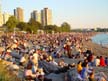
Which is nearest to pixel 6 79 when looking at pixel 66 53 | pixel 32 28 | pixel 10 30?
pixel 66 53

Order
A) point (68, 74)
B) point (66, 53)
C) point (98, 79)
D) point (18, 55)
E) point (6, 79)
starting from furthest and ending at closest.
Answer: point (66, 53) < point (18, 55) < point (68, 74) < point (98, 79) < point (6, 79)

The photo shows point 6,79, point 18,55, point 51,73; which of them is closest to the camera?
point 6,79

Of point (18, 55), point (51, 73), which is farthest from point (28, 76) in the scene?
point (18, 55)

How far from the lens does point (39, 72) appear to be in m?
16.2

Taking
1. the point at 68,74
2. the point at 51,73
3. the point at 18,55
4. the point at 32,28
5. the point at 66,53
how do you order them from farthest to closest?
the point at 32,28
the point at 66,53
the point at 18,55
the point at 51,73
the point at 68,74

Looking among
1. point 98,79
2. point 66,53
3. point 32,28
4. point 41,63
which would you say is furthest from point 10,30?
→ point 98,79

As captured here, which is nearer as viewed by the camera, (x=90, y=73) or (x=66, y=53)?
(x=90, y=73)

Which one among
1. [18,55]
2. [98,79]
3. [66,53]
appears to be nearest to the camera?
[98,79]

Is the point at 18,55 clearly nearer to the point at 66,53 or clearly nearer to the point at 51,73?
the point at 66,53

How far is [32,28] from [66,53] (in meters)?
88.1

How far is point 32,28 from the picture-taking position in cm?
11844

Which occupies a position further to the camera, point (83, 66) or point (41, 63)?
point (41, 63)

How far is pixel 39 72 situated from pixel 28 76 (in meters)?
1.30

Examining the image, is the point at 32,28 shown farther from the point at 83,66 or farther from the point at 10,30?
the point at 83,66
